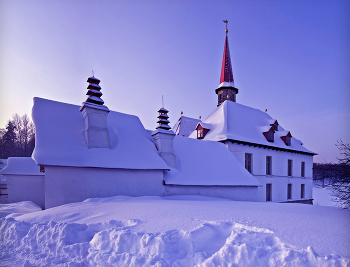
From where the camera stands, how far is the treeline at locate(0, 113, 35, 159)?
33.1m

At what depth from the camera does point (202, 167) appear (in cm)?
1279

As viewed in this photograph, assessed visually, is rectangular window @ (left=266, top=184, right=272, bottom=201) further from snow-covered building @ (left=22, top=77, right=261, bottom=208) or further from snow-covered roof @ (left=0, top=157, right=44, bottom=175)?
snow-covered roof @ (left=0, top=157, right=44, bottom=175)

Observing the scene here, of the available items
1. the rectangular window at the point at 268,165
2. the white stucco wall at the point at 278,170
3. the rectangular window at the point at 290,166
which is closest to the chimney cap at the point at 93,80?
the white stucco wall at the point at 278,170

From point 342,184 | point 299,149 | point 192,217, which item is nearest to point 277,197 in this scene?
point 299,149

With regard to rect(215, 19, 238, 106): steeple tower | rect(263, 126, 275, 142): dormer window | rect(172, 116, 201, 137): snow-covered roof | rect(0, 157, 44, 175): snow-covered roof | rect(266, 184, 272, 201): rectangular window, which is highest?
rect(215, 19, 238, 106): steeple tower

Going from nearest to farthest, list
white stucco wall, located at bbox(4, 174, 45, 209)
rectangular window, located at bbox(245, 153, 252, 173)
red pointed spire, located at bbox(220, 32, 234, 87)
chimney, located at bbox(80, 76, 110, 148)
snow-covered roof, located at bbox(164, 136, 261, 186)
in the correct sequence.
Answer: chimney, located at bbox(80, 76, 110, 148)
snow-covered roof, located at bbox(164, 136, 261, 186)
white stucco wall, located at bbox(4, 174, 45, 209)
rectangular window, located at bbox(245, 153, 252, 173)
red pointed spire, located at bbox(220, 32, 234, 87)

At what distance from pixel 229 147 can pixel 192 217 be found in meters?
12.7

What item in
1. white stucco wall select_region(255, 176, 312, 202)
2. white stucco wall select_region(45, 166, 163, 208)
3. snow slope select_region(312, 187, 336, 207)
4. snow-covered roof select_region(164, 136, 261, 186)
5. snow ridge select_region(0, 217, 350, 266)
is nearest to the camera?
snow ridge select_region(0, 217, 350, 266)

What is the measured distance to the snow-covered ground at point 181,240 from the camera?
3197 mm

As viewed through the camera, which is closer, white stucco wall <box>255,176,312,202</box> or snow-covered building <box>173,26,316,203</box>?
snow-covered building <box>173,26,316,203</box>

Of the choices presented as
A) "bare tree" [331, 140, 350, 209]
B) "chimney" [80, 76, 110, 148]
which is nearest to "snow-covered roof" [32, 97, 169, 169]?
"chimney" [80, 76, 110, 148]

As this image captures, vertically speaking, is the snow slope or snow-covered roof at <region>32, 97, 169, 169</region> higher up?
snow-covered roof at <region>32, 97, 169, 169</region>

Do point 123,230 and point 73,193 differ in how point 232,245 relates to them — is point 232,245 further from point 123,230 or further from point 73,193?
point 73,193

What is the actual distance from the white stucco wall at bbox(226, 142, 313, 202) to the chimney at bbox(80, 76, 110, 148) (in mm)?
11075
